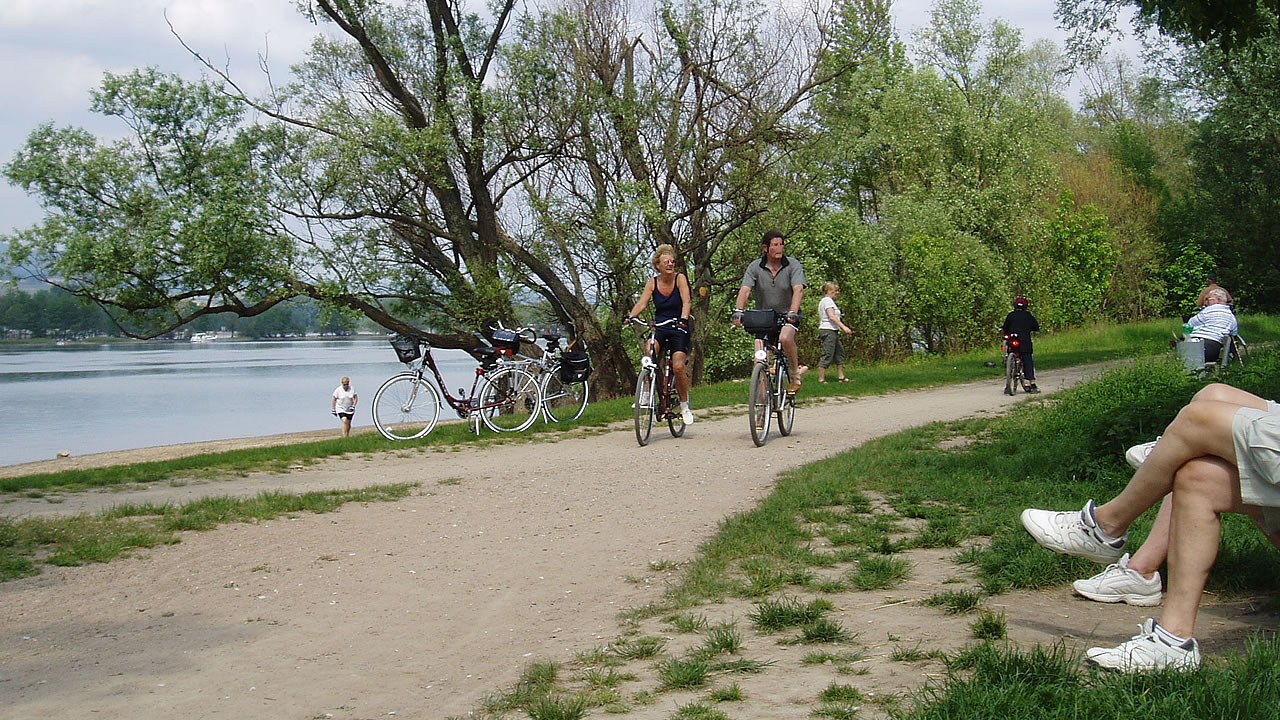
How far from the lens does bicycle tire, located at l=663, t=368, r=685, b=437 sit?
39.4 feet

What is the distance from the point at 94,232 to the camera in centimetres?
2259

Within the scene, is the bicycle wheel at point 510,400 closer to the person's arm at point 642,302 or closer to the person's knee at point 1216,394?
the person's arm at point 642,302

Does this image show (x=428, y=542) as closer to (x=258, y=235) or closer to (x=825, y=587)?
(x=825, y=587)

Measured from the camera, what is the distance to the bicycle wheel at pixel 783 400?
11.8 m

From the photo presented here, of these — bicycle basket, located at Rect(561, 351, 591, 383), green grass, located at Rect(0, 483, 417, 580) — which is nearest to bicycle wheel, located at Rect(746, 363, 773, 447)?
green grass, located at Rect(0, 483, 417, 580)

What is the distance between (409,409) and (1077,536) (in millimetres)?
10805

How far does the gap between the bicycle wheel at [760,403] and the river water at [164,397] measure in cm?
448

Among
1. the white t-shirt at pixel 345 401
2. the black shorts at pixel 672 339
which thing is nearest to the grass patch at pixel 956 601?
the black shorts at pixel 672 339

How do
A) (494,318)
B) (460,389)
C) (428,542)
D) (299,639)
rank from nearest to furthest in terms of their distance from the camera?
1. (299,639)
2. (428,542)
3. (460,389)
4. (494,318)

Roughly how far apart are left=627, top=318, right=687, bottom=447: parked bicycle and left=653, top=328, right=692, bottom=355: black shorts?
45 millimetres

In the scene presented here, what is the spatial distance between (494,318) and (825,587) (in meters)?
19.8

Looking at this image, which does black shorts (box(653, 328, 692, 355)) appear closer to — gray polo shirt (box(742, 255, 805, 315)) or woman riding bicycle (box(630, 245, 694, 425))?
woman riding bicycle (box(630, 245, 694, 425))

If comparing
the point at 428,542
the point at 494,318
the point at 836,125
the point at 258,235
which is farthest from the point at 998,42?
the point at 428,542

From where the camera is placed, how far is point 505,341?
14.1m
